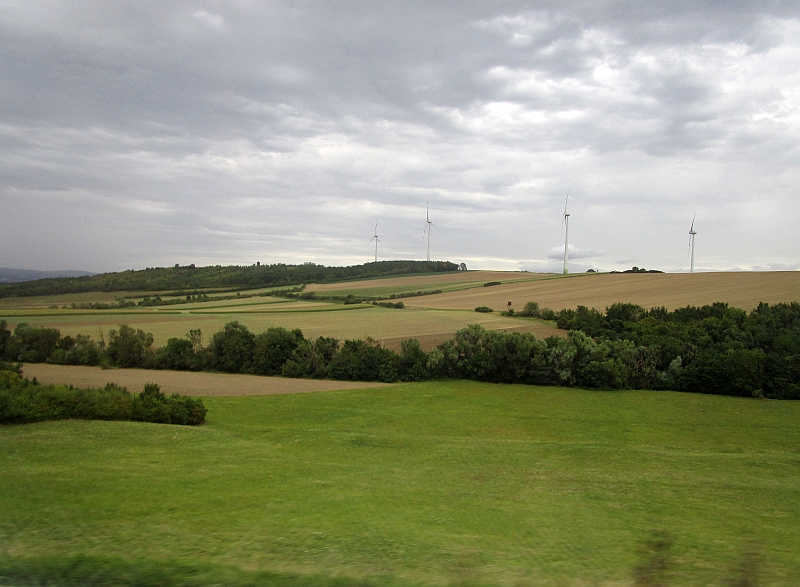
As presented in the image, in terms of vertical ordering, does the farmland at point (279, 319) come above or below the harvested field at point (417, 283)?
below

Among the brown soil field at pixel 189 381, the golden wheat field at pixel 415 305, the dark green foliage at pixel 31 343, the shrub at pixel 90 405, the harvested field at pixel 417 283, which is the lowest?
the brown soil field at pixel 189 381

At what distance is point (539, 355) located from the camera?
47719mm

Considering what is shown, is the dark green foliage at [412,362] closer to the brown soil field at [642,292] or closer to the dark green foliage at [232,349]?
the dark green foliage at [232,349]

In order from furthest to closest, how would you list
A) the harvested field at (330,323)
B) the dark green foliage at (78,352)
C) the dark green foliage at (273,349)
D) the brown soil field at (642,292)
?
the brown soil field at (642,292) → the dark green foliage at (273,349) → the harvested field at (330,323) → the dark green foliage at (78,352)

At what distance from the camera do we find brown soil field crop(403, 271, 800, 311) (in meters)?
65.1

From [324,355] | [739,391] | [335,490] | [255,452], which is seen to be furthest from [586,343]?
[335,490]

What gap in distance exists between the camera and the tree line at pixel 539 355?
143 ft

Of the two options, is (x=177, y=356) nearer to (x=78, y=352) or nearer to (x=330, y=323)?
(x=78, y=352)

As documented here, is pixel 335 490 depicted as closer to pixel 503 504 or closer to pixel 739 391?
pixel 503 504

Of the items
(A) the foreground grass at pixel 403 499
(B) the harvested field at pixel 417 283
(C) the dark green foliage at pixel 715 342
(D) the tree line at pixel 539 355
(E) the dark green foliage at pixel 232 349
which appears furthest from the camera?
(B) the harvested field at pixel 417 283

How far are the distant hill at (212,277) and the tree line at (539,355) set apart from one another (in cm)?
442

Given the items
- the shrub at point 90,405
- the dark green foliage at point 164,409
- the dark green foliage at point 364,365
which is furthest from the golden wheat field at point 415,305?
the dark green foliage at point 164,409

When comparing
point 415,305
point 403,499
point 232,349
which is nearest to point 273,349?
point 232,349

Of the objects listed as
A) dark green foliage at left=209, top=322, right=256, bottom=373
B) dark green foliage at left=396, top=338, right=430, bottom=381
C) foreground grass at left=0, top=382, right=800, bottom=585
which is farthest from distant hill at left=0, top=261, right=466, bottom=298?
dark green foliage at left=396, top=338, right=430, bottom=381
